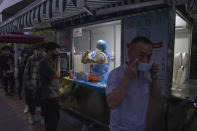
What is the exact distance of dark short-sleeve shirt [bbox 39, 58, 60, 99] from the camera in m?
2.32

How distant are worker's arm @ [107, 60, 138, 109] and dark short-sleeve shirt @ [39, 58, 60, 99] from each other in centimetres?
150

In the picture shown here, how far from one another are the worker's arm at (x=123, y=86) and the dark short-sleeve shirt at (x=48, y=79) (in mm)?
1504

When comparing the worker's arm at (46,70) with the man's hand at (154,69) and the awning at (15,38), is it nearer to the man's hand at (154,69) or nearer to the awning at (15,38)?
the man's hand at (154,69)

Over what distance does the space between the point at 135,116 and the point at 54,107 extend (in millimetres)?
1745

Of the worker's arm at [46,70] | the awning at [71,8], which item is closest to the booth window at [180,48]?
the awning at [71,8]

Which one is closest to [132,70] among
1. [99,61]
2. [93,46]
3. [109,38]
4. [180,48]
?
[99,61]

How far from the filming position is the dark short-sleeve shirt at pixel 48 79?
232 centimetres

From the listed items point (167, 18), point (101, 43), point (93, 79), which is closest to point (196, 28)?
point (167, 18)

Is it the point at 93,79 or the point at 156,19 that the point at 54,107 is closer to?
the point at 93,79

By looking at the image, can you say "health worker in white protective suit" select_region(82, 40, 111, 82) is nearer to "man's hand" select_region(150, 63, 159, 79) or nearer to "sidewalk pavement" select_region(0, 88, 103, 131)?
"sidewalk pavement" select_region(0, 88, 103, 131)

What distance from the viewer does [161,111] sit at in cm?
226

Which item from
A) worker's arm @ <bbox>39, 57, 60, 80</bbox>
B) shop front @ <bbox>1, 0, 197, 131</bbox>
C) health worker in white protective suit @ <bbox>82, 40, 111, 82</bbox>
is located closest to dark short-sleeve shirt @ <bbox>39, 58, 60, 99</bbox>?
worker's arm @ <bbox>39, 57, 60, 80</bbox>

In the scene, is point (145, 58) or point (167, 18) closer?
point (145, 58)

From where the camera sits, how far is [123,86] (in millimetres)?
1061
